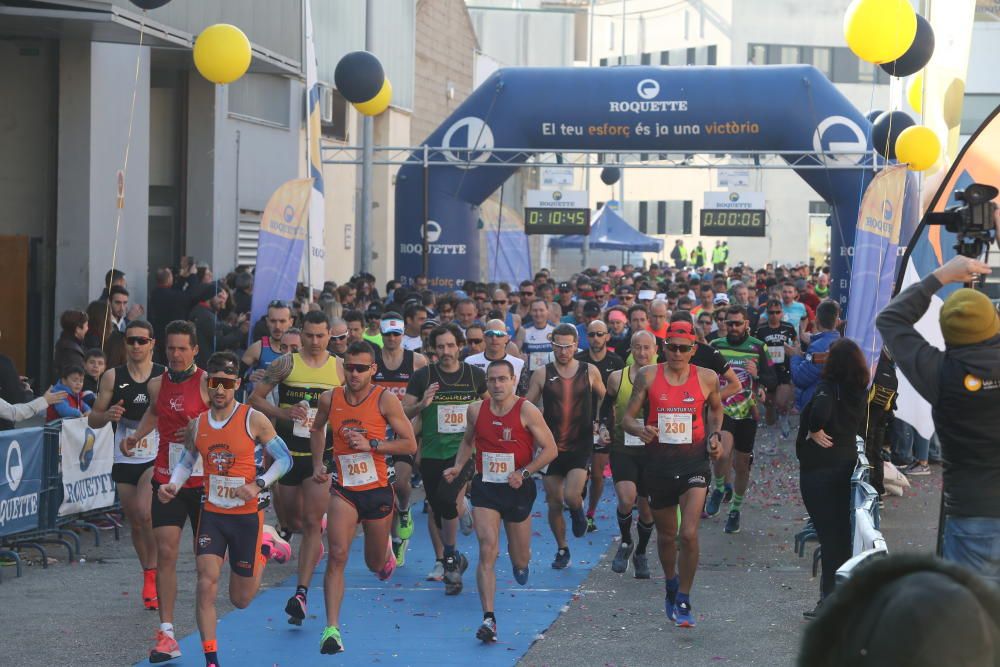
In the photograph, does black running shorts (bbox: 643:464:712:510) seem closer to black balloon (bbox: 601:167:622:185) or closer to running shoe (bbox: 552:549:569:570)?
running shoe (bbox: 552:549:569:570)

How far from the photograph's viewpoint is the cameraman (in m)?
5.65

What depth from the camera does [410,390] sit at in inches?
409

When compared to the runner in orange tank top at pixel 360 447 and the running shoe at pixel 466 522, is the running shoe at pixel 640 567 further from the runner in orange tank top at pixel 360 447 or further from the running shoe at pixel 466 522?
the runner in orange tank top at pixel 360 447

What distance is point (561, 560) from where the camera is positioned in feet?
34.9

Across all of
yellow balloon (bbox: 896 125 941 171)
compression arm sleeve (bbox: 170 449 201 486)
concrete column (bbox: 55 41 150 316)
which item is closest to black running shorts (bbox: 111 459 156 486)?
compression arm sleeve (bbox: 170 449 201 486)

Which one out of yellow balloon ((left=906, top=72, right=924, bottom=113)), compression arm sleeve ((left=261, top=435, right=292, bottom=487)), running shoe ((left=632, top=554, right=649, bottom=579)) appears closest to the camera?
compression arm sleeve ((left=261, top=435, right=292, bottom=487))

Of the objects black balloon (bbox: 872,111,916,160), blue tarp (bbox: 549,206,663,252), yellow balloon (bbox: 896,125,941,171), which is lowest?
blue tarp (bbox: 549,206,663,252)

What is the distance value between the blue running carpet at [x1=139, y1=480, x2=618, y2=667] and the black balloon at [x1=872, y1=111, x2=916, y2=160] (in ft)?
32.3

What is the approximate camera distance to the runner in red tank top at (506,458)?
8812 millimetres

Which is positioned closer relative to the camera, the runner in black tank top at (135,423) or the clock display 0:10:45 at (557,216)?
the runner in black tank top at (135,423)

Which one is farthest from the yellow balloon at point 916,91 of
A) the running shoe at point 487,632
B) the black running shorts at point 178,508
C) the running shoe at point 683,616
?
the black running shorts at point 178,508

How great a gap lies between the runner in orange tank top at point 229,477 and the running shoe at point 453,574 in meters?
2.13

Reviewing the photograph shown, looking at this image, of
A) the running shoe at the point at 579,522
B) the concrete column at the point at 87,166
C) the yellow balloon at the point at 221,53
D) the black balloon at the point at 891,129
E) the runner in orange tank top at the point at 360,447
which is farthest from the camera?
the black balloon at the point at 891,129

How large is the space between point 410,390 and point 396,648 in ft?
8.53
